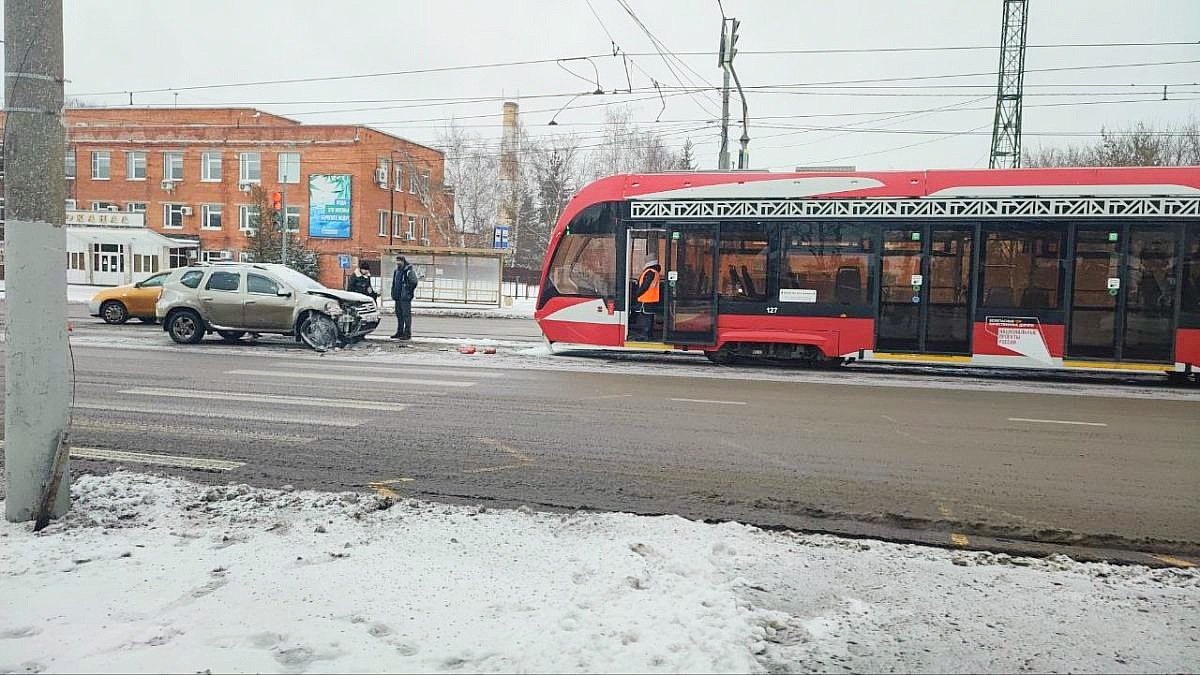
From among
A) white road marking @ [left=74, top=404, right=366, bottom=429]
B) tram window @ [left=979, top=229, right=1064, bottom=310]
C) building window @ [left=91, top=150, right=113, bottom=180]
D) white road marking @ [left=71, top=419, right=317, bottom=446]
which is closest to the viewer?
white road marking @ [left=71, top=419, right=317, bottom=446]

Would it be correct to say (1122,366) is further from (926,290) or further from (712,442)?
(712,442)

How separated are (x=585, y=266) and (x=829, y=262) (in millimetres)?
4385

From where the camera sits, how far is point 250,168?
171 feet

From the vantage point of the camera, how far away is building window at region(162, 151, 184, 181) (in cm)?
5288

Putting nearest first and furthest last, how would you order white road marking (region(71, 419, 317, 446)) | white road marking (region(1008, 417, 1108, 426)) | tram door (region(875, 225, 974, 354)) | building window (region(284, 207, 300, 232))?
white road marking (region(71, 419, 317, 446)) → white road marking (region(1008, 417, 1108, 426)) → tram door (region(875, 225, 974, 354)) → building window (region(284, 207, 300, 232))

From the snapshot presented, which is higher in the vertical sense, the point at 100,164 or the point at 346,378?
the point at 100,164

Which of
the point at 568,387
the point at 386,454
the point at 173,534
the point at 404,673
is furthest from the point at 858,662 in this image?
the point at 568,387

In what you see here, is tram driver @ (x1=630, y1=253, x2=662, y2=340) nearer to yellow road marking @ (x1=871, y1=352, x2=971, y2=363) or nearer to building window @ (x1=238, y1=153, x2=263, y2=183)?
yellow road marking @ (x1=871, y1=352, x2=971, y2=363)

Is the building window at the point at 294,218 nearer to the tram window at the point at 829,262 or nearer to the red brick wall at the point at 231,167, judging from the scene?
the red brick wall at the point at 231,167

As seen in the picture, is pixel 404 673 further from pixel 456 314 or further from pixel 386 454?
pixel 456 314

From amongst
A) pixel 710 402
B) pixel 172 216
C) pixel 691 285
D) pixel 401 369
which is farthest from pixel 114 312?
pixel 172 216

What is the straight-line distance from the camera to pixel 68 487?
5.10 meters

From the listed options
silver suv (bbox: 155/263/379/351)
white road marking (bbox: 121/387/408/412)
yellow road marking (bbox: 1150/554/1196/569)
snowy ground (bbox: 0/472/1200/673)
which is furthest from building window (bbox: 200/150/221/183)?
yellow road marking (bbox: 1150/554/1196/569)

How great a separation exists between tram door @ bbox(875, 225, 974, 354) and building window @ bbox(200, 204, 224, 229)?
48.6m
